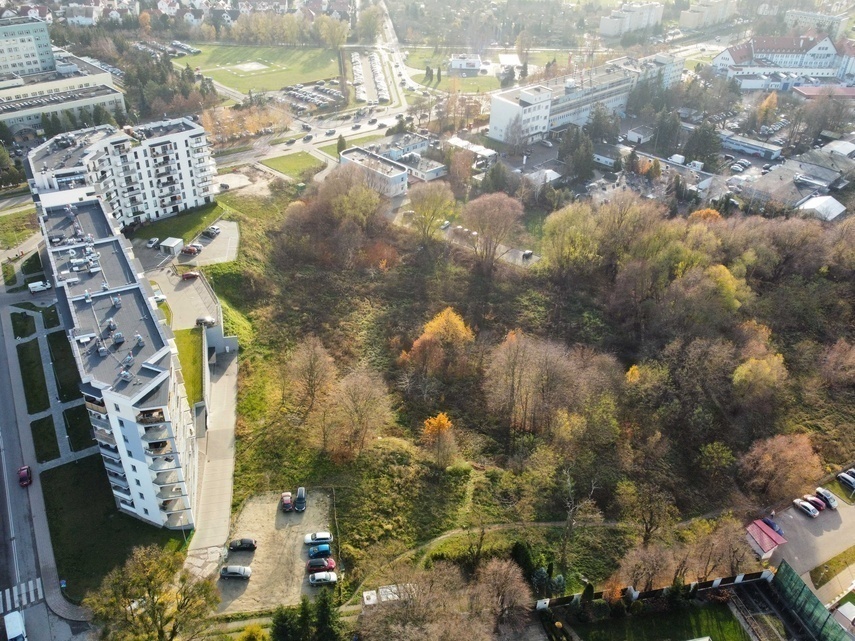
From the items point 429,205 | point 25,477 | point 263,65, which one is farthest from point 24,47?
point 25,477

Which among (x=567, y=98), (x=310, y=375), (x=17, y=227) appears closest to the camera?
(x=310, y=375)

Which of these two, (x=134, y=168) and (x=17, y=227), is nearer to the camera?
(x=134, y=168)

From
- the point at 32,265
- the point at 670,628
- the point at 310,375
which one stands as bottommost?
the point at 670,628

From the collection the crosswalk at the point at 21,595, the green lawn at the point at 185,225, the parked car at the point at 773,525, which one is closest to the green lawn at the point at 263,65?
the green lawn at the point at 185,225

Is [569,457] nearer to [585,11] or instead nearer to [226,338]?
[226,338]

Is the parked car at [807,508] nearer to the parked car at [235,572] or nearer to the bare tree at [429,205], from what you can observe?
the parked car at [235,572]

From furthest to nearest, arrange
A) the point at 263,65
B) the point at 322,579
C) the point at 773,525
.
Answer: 1. the point at 263,65
2. the point at 773,525
3. the point at 322,579

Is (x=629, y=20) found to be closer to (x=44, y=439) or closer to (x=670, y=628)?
(x=670, y=628)

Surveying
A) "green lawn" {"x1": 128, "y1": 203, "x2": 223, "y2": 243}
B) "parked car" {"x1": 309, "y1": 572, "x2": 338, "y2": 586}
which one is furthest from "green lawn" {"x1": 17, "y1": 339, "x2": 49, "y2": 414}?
"parked car" {"x1": 309, "y1": 572, "x2": 338, "y2": 586}
